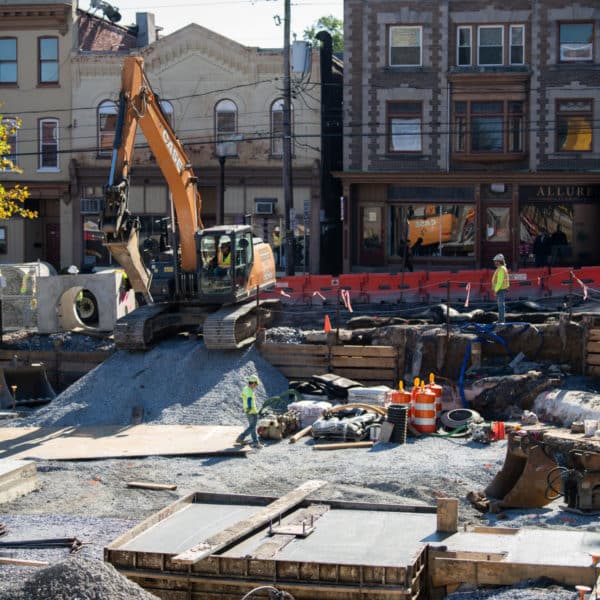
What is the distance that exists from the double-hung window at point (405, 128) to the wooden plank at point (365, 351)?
18434 millimetres

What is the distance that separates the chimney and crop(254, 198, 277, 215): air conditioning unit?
425 inches

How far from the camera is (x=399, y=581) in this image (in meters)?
12.8

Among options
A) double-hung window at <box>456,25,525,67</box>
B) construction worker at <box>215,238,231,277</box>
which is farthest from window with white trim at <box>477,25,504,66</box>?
construction worker at <box>215,238,231,277</box>

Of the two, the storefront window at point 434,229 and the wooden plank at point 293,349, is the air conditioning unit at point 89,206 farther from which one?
the wooden plank at point 293,349

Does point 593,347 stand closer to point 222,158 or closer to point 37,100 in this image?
point 222,158

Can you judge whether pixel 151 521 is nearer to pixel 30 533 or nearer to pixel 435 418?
pixel 30 533

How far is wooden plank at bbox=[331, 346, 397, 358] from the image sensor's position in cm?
2627

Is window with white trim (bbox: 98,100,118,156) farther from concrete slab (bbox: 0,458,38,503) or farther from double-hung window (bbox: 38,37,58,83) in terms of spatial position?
concrete slab (bbox: 0,458,38,503)

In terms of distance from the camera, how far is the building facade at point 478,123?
43125 millimetres

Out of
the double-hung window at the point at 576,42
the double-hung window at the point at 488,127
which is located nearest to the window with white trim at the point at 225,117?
the double-hung window at the point at 488,127

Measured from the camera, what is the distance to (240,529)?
14.4 m

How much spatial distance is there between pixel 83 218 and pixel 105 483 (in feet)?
91.8

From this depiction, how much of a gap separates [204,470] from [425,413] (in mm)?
4635

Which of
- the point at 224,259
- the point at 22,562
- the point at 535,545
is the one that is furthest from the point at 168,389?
the point at 535,545
